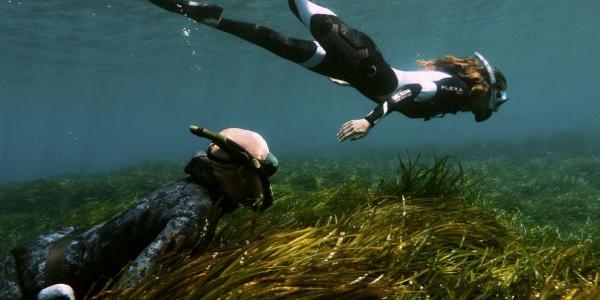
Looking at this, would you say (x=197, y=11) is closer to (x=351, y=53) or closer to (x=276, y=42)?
(x=276, y=42)

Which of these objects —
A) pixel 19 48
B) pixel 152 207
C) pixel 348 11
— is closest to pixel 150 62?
pixel 19 48

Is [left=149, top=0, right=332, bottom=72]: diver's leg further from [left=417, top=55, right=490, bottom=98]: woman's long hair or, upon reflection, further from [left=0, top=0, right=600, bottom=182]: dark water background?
[left=0, top=0, right=600, bottom=182]: dark water background

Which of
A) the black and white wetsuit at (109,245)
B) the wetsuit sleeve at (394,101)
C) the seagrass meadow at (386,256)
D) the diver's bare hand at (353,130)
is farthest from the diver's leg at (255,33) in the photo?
the black and white wetsuit at (109,245)

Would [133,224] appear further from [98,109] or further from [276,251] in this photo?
[98,109]

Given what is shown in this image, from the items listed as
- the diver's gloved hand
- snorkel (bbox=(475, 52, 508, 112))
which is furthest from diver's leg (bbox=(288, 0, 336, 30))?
snorkel (bbox=(475, 52, 508, 112))

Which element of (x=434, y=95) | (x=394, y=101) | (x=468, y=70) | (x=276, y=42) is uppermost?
(x=468, y=70)

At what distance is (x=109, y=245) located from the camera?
2.50 meters

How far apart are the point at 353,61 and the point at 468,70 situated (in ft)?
5.62

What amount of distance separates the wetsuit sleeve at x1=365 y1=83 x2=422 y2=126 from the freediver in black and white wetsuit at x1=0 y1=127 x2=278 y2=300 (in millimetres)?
2711

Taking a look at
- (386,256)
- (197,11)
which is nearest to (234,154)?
(386,256)

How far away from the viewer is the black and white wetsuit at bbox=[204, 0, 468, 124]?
19.2 ft

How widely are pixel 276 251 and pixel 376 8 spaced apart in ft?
112

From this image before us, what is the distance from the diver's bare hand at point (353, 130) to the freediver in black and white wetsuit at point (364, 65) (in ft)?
4.10

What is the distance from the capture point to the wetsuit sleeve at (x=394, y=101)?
5.10 metres
